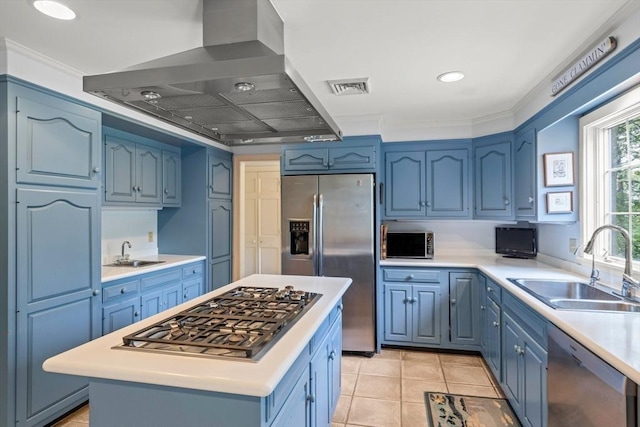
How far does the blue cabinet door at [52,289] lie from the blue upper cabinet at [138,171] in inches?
20.7

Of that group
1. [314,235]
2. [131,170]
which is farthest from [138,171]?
[314,235]

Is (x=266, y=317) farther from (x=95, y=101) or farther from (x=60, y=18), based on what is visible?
(x=95, y=101)

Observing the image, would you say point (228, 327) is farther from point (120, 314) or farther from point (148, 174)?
point (148, 174)

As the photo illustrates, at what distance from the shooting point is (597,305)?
1.84 m

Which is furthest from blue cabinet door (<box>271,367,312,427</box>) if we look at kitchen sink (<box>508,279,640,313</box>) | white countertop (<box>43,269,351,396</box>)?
kitchen sink (<box>508,279,640,313</box>)

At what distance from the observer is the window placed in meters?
2.16

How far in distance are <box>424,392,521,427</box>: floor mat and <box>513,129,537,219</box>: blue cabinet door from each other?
4.82ft

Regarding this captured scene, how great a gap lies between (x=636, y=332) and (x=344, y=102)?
2.40 meters

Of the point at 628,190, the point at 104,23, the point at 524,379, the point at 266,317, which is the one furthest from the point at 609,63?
the point at 104,23

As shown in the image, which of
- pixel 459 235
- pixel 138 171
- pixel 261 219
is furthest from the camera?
pixel 261 219

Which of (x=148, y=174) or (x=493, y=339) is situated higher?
(x=148, y=174)

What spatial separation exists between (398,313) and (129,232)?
2.78 metres

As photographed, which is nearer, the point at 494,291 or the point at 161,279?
the point at 494,291

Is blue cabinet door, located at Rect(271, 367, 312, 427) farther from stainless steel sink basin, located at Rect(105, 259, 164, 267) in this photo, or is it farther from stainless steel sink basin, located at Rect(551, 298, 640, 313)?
stainless steel sink basin, located at Rect(105, 259, 164, 267)
